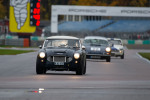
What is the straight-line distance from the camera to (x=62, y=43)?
21391 millimetres

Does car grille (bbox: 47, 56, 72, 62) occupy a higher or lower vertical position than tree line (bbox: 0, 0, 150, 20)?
lower

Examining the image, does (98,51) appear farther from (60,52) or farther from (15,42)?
(15,42)

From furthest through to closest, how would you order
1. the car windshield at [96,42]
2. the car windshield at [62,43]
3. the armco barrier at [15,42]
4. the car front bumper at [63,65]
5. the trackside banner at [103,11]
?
1. the trackside banner at [103,11]
2. the armco barrier at [15,42]
3. the car windshield at [96,42]
4. the car windshield at [62,43]
5. the car front bumper at [63,65]

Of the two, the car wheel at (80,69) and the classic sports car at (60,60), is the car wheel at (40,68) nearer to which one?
the classic sports car at (60,60)

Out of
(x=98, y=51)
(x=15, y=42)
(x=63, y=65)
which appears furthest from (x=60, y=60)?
(x=15, y=42)

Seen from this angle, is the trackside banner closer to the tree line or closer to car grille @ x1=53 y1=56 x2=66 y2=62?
the tree line

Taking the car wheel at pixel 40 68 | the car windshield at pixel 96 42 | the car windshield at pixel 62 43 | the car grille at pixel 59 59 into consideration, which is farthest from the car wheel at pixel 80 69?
the car windshield at pixel 96 42

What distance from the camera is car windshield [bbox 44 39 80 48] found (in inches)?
838

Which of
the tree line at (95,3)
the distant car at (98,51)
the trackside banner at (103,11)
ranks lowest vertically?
the distant car at (98,51)

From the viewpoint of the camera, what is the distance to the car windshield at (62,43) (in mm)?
21281

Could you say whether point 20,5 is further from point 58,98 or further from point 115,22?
point 58,98

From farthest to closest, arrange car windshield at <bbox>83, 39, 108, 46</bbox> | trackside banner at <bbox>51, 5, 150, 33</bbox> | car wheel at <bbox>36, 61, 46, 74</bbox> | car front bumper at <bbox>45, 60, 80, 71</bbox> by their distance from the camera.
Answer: trackside banner at <bbox>51, 5, 150, 33</bbox>, car windshield at <bbox>83, 39, 108, 46</bbox>, car wheel at <bbox>36, 61, 46, 74</bbox>, car front bumper at <bbox>45, 60, 80, 71</bbox>

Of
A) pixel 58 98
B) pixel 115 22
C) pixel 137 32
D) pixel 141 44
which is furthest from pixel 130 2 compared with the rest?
pixel 58 98

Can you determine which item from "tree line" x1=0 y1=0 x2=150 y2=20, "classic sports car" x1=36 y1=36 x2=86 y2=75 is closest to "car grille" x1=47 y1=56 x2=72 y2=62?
"classic sports car" x1=36 y1=36 x2=86 y2=75
